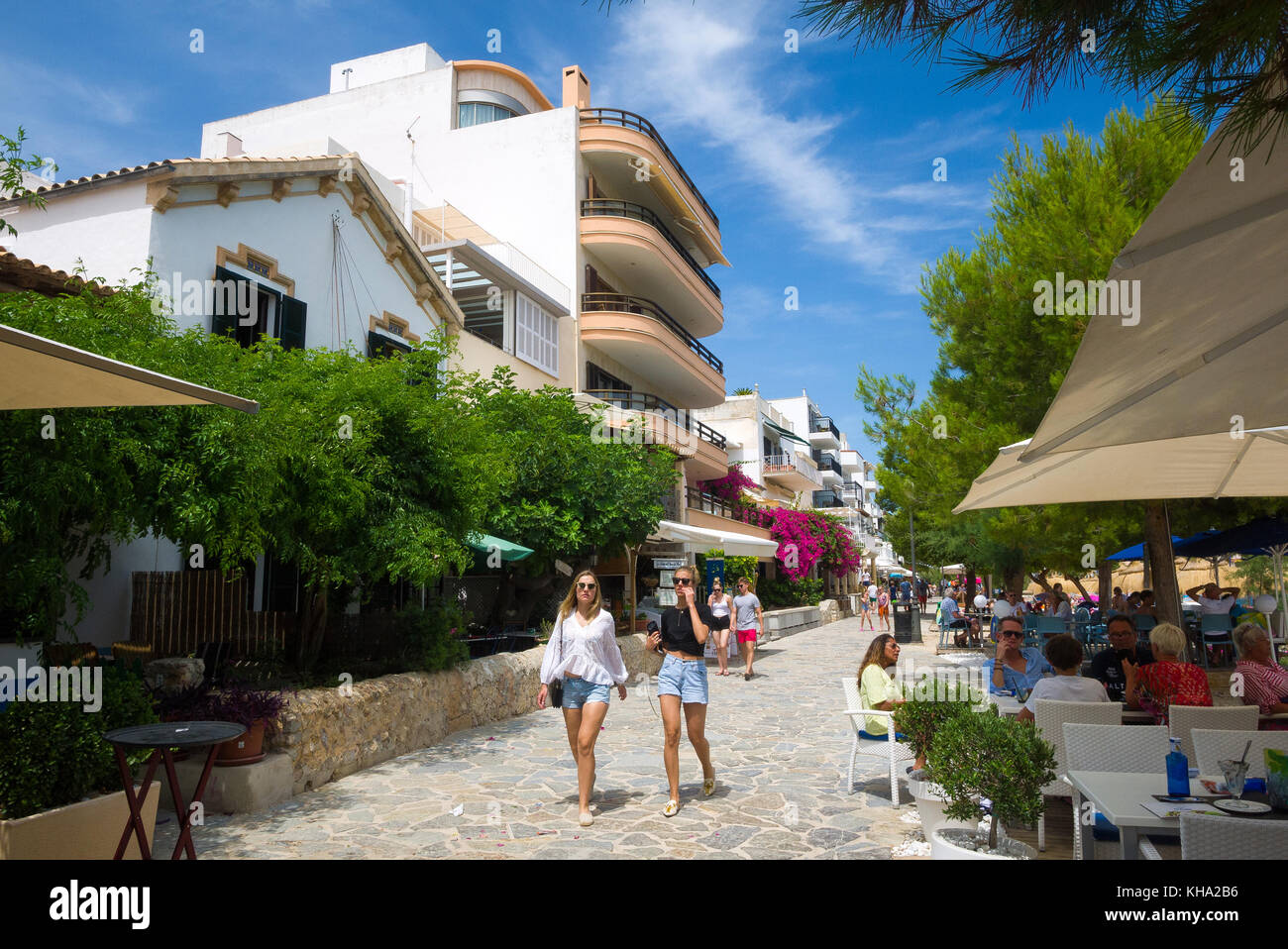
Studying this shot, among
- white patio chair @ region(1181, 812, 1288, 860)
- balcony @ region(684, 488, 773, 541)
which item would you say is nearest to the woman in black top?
white patio chair @ region(1181, 812, 1288, 860)

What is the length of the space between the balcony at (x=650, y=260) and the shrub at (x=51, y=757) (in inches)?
881

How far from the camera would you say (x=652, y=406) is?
28.8m

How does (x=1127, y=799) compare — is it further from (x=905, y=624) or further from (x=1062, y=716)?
(x=905, y=624)

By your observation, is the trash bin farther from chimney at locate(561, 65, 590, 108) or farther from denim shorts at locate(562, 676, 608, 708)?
denim shorts at locate(562, 676, 608, 708)

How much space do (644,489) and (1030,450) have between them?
12275 millimetres

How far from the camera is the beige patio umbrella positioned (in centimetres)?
383

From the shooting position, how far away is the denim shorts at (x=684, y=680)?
723 cm

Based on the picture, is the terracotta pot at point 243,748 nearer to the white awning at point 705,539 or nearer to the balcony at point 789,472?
the white awning at point 705,539

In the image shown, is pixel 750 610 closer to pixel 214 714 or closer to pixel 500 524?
pixel 500 524

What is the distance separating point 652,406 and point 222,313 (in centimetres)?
1743

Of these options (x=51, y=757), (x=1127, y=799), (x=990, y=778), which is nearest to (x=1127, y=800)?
(x=1127, y=799)

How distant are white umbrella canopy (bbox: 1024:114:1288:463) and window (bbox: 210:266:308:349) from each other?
35.4 ft

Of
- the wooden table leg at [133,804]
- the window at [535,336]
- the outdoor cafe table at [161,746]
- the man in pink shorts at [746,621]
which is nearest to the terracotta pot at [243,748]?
the outdoor cafe table at [161,746]

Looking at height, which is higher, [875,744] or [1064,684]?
[1064,684]
